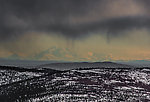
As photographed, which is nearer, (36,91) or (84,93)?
(84,93)

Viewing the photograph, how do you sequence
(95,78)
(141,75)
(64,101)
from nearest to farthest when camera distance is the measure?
(64,101) → (95,78) → (141,75)

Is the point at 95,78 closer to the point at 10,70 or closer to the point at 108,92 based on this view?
the point at 108,92

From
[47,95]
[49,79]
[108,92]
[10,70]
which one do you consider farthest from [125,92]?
[10,70]

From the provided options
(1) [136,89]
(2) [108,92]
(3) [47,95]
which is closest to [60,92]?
(3) [47,95]

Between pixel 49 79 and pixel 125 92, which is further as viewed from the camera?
pixel 49 79

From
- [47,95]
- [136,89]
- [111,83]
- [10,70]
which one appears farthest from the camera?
[10,70]

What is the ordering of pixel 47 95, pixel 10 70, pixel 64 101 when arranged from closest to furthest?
pixel 64 101 < pixel 47 95 < pixel 10 70

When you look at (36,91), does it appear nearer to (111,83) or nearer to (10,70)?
(111,83)

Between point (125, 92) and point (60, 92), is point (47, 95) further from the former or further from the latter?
→ point (125, 92)

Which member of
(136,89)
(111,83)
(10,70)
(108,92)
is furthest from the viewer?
(10,70)
